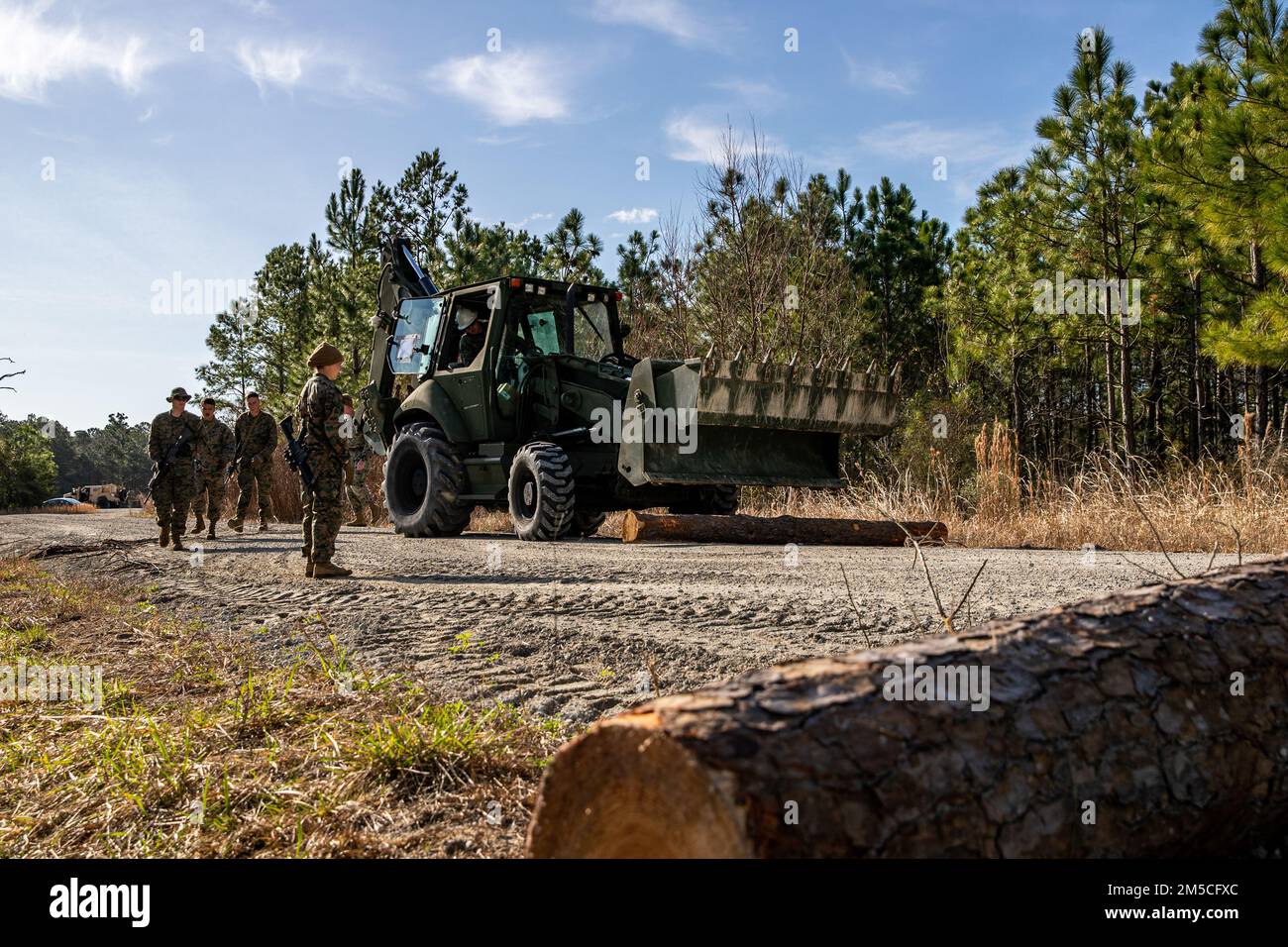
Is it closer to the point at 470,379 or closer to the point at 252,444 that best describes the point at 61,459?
the point at 252,444

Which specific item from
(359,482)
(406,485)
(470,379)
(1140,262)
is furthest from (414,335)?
(1140,262)

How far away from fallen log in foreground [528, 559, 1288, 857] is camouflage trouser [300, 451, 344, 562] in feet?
20.3

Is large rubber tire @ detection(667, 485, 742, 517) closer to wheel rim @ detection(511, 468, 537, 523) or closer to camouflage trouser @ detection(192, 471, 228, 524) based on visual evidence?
wheel rim @ detection(511, 468, 537, 523)

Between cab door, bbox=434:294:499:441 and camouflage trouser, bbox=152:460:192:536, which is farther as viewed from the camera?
camouflage trouser, bbox=152:460:192:536

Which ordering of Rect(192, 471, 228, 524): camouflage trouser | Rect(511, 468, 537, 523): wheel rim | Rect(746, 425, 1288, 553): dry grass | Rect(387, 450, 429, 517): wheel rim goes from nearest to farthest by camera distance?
Rect(746, 425, 1288, 553): dry grass
Rect(511, 468, 537, 523): wheel rim
Rect(387, 450, 429, 517): wheel rim
Rect(192, 471, 228, 524): camouflage trouser

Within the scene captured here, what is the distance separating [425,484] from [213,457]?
335 centimetres

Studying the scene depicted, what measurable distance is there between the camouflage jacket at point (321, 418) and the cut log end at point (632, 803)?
6.22 meters

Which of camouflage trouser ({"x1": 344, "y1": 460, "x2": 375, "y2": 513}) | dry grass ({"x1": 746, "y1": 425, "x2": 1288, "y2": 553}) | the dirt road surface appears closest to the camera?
the dirt road surface

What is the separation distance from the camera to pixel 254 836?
92.3 inches

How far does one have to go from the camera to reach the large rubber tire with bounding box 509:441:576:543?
32.9ft

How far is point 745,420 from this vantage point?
401 inches

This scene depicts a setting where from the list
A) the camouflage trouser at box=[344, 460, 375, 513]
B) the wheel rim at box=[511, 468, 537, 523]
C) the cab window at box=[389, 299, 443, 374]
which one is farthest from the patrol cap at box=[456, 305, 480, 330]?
the camouflage trouser at box=[344, 460, 375, 513]

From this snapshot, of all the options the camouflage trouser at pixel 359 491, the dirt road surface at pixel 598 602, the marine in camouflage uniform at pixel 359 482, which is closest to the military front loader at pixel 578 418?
the dirt road surface at pixel 598 602
